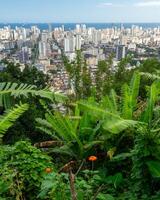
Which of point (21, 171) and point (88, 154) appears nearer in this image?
point (21, 171)

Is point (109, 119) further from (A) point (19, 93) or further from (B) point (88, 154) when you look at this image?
(A) point (19, 93)

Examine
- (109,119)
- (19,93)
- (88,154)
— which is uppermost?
(19,93)

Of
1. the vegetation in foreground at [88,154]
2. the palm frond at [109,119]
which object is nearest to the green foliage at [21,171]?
the vegetation in foreground at [88,154]

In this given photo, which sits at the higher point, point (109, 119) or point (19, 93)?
point (19, 93)

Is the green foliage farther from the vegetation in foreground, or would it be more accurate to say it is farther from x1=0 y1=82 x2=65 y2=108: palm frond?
x1=0 y1=82 x2=65 y2=108: palm frond

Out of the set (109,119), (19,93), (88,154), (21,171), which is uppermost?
(19,93)

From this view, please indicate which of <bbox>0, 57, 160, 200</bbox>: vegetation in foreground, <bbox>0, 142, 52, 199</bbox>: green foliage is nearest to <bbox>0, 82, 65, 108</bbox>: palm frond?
<bbox>0, 57, 160, 200</bbox>: vegetation in foreground

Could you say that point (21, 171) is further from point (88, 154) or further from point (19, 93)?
point (88, 154)

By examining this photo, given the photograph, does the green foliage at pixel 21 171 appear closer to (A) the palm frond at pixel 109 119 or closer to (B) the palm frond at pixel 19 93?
(B) the palm frond at pixel 19 93

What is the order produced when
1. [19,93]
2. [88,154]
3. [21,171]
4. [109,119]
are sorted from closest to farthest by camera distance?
[19,93], [21,171], [109,119], [88,154]

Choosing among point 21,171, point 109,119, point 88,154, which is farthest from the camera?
point 88,154

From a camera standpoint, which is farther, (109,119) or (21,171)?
(109,119)

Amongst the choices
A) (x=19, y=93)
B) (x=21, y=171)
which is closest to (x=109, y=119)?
(x=21, y=171)
